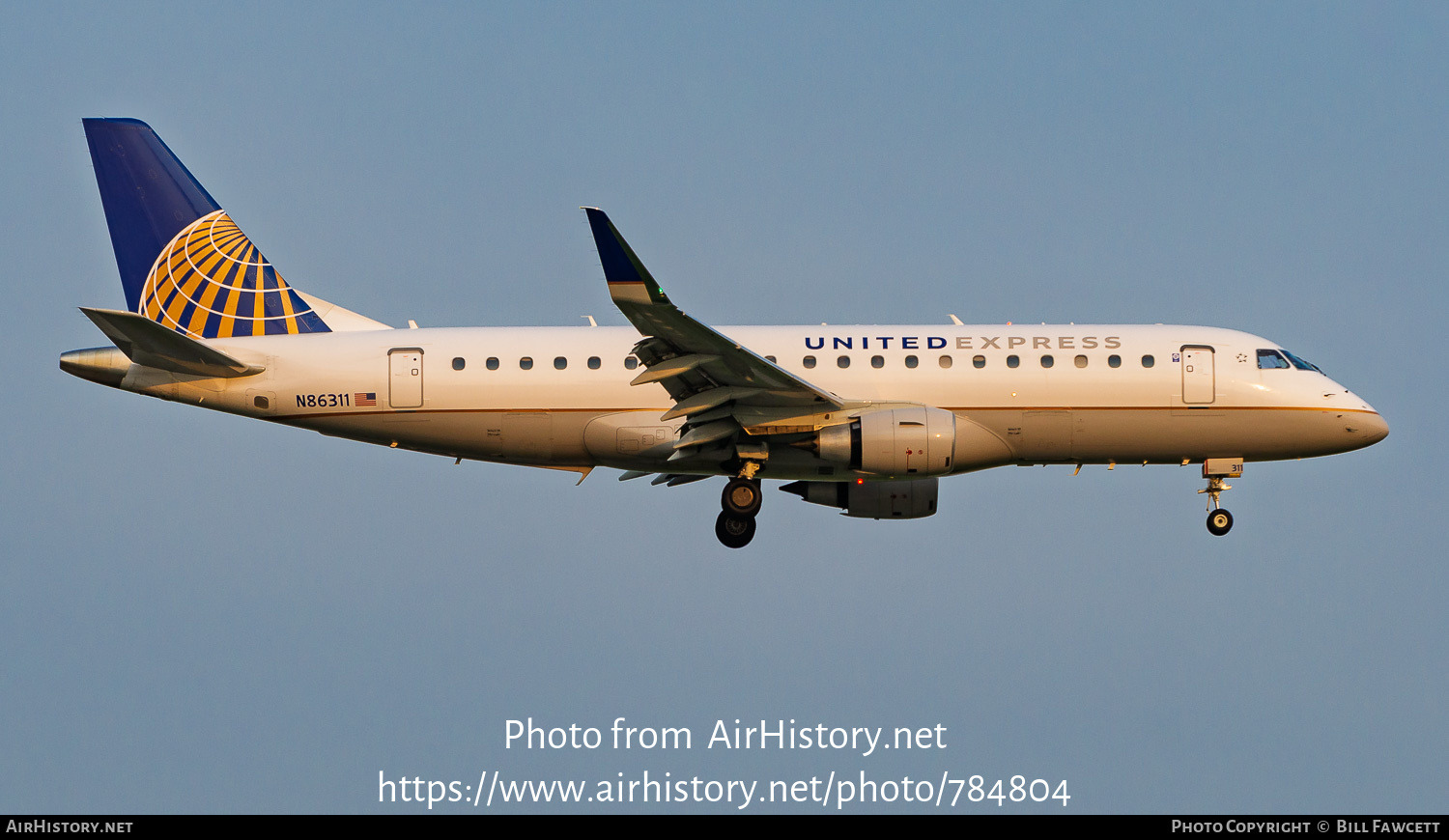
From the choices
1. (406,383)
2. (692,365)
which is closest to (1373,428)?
(692,365)

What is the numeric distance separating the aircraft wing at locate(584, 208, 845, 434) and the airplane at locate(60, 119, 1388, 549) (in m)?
0.10

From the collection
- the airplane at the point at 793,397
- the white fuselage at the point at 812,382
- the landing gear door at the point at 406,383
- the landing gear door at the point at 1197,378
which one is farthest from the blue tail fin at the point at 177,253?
the landing gear door at the point at 1197,378

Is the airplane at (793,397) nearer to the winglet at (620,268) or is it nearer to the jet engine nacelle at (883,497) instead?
the jet engine nacelle at (883,497)

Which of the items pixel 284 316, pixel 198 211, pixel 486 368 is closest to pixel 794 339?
pixel 486 368

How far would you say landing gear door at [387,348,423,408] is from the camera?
95.1 feet

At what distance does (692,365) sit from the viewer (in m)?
26.4

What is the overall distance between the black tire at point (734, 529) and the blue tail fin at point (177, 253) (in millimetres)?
9100

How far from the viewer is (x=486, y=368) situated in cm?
2900

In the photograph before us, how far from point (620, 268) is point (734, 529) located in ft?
25.1

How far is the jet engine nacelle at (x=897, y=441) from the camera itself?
27.5 m

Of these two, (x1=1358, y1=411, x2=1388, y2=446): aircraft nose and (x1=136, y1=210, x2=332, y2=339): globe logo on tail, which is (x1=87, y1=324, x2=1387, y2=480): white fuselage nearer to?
(x1=1358, y1=411, x2=1388, y2=446): aircraft nose

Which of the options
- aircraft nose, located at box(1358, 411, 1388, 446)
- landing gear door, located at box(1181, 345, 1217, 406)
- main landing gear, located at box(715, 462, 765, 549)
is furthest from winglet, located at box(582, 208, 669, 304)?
aircraft nose, located at box(1358, 411, 1388, 446)

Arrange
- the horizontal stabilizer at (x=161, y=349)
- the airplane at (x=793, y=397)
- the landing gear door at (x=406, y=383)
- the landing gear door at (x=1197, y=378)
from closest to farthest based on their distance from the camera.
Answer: the horizontal stabilizer at (x=161, y=349) < the airplane at (x=793, y=397) < the landing gear door at (x=406, y=383) < the landing gear door at (x=1197, y=378)

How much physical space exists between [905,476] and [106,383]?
50.8 ft
